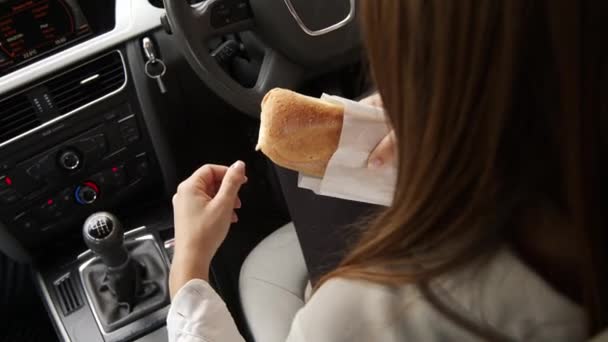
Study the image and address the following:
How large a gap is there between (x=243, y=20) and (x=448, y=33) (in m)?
0.70

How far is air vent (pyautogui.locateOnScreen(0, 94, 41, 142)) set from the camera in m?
1.07

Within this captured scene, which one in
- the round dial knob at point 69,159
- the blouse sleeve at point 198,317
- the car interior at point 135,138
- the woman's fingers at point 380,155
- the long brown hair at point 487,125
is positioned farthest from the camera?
the round dial knob at point 69,159

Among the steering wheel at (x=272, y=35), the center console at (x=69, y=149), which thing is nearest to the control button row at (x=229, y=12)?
the steering wheel at (x=272, y=35)

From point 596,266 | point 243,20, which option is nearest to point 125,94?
point 243,20

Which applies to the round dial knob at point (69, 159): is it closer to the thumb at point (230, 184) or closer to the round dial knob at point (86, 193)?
the round dial knob at point (86, 193)

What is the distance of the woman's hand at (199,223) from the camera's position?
0.89 meters

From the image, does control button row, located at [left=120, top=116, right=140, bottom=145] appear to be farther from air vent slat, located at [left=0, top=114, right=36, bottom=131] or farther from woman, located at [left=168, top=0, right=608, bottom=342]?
woman, located at [left=168, top=0, right=608, bottom=342]

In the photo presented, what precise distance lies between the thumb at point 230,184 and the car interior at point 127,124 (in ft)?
0.57

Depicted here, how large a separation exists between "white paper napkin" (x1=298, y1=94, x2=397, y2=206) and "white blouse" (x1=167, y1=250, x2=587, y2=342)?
0.42 m

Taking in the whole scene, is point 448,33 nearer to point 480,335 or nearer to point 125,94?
point 480,335

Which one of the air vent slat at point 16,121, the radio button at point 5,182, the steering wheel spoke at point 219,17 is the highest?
the steering wheel spoke at point 219,17

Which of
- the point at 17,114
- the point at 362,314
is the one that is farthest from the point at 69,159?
the point at 362,314

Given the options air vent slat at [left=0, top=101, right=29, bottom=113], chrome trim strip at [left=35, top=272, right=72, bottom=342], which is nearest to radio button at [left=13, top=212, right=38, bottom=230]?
chrome trim strip at [left=35, top=272, right=72, bottom=342]

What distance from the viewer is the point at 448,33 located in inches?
16.6
